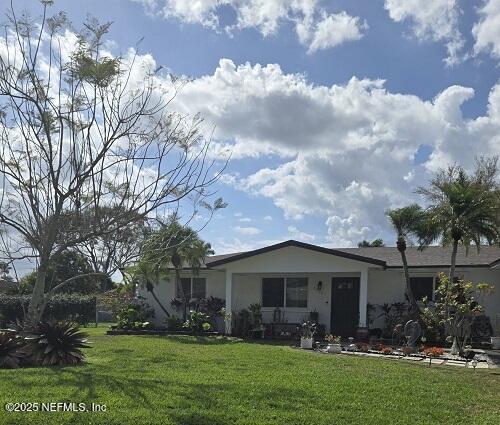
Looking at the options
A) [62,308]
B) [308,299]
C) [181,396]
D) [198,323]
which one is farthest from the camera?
[62,308]

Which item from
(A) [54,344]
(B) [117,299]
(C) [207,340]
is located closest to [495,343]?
(C) [207,340]

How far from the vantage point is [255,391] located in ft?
26.2

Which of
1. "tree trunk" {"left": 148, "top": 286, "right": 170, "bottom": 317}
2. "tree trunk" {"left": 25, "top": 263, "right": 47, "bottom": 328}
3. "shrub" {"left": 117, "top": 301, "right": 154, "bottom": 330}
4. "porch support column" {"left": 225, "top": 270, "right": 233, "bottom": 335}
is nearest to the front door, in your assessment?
"porch support column" {"left": 225, "top": 270, "right": 233, "bottom": 335}

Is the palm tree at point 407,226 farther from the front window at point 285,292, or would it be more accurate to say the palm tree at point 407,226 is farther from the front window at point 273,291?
the front window at point 273,291

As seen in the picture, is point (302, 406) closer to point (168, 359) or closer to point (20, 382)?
point (20, 382)

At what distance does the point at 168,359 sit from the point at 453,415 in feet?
21.7

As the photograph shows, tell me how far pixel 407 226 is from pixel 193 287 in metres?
10.1

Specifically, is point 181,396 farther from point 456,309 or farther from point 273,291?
point 273,291

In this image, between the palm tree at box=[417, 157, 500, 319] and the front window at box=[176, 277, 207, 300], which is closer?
the palm tree at box=[417, 157, 500, 319]

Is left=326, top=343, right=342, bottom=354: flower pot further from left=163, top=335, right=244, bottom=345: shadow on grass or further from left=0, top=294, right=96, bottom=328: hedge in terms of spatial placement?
left=0, top=294, right=96, bottom=328: hedge

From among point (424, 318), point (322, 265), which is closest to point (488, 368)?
point (424, 318)

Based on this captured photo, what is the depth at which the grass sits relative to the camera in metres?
6.57

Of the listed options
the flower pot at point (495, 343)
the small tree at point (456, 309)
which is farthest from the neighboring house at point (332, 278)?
the small tree at point (456, 309)

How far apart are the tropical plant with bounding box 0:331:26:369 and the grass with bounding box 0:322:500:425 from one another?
0.78m
